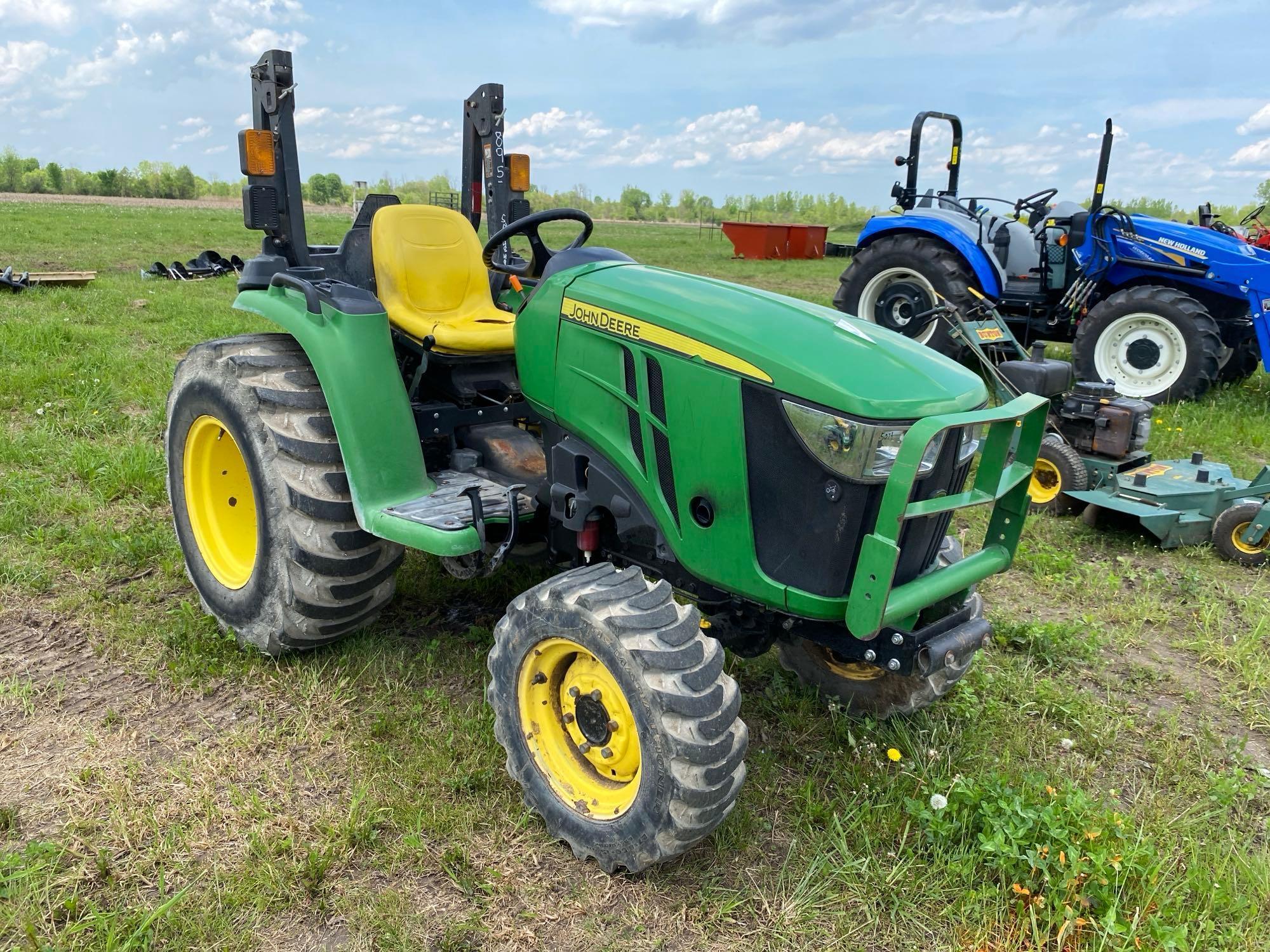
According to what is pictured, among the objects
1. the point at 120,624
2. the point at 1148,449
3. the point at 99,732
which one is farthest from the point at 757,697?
the point at 1148,449

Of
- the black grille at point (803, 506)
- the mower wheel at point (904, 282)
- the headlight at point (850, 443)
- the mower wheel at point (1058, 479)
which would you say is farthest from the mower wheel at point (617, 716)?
the mower wheel at point (904, 282)

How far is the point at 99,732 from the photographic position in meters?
2.90

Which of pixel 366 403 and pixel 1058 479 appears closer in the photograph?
pixel 366 403

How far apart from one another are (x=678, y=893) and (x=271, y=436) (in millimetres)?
1844

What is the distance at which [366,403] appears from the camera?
2.97 m

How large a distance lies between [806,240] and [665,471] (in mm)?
19807

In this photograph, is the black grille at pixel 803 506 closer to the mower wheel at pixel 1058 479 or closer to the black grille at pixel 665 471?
the black grille at pixel 665 471

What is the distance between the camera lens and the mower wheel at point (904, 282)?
7.68 m

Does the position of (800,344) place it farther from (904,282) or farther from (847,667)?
(904,282)

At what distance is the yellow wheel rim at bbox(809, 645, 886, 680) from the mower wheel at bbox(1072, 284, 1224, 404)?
16.4 ft

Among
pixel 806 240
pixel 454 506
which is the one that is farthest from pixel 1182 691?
pixel 806 240

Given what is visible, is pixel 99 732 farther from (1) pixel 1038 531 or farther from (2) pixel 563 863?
(1) pixel 1038 531

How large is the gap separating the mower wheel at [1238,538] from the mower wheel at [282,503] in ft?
12.7

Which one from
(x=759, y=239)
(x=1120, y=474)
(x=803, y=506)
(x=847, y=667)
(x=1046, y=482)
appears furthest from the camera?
(x=759, y=239)
